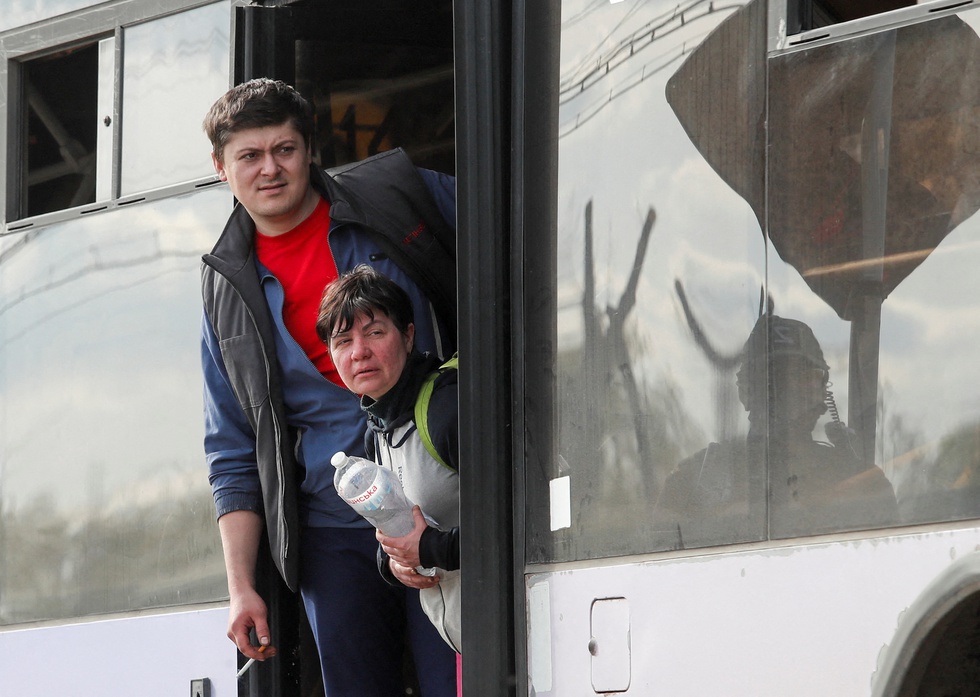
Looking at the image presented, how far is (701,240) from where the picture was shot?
109 inches

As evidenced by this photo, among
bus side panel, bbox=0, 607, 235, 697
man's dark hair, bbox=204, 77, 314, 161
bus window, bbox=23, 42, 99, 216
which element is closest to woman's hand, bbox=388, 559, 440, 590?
bus side panel, bbox=0, 607, 235, 697

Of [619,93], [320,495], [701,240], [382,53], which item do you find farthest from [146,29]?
[701,240]

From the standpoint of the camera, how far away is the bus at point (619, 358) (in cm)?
246

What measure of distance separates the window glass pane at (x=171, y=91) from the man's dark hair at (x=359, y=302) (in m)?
0.72

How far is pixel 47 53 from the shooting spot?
4.36m

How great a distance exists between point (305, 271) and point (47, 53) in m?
1.25

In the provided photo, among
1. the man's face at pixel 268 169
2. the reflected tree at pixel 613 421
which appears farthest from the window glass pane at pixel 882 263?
the man's face at pixel 268 169

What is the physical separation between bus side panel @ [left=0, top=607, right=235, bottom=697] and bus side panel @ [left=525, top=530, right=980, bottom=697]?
3.21 ft

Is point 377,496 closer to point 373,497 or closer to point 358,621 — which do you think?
point 373,497

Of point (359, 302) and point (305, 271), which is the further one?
point (305, 271)

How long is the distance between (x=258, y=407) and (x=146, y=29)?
45.9 inches

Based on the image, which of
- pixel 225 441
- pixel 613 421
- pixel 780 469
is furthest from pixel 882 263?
pixel 225 441

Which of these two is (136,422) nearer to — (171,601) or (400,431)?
(171,601)

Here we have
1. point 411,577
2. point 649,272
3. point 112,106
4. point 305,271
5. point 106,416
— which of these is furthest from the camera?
point 112,106
